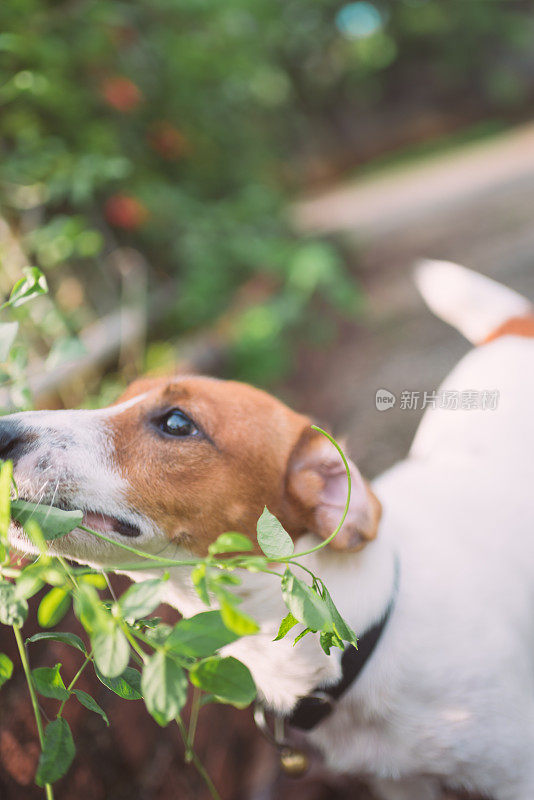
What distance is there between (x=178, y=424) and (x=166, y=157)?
3.64m

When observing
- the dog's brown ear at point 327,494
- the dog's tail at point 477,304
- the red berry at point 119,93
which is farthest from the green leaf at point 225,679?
the red berry at point 119,93

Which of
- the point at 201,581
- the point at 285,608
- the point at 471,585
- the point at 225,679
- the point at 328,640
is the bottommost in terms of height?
the point at 471,585

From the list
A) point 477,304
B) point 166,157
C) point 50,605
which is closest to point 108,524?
point 50,605

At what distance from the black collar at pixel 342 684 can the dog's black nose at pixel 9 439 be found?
34.9 inches

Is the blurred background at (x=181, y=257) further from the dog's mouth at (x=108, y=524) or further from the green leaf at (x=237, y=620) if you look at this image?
the green leaf at (x=237, y=620)

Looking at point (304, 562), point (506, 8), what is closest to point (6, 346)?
point (304, 562)

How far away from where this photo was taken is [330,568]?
138 cm

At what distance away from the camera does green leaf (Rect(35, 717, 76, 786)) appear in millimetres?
744

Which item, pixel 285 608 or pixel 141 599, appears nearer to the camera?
pixel 141 599

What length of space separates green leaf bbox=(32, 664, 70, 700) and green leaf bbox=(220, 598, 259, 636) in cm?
32

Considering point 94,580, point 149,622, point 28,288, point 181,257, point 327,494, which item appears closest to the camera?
point 94,580

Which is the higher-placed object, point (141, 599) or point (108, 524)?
point (141, 599)

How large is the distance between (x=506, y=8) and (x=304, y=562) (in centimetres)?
1809

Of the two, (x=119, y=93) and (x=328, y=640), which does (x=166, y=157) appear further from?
(x=328, y=640)
